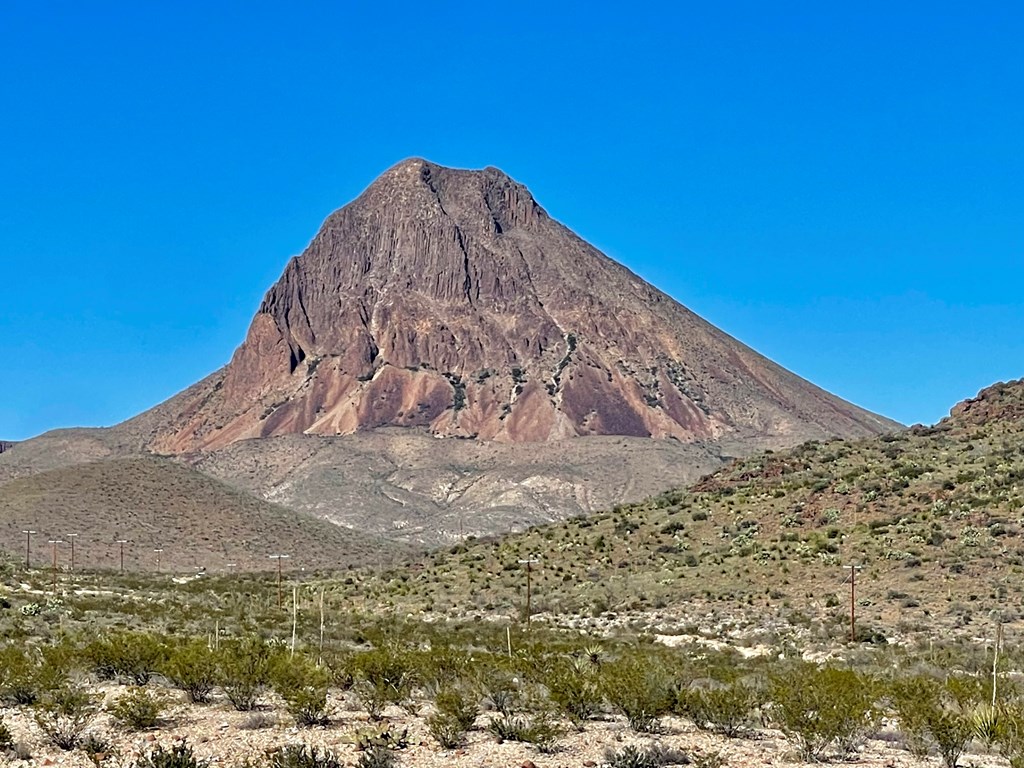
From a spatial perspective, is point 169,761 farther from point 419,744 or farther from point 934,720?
point 934,720

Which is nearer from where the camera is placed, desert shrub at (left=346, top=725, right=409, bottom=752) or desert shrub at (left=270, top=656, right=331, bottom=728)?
desert shrub at (left=346, top=725, right=409, bottom=752)

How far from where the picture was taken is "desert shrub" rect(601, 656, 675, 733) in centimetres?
1723

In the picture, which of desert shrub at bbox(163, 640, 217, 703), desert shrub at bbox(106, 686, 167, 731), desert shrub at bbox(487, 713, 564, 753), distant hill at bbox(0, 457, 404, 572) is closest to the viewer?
desert shrub at bbox(487, 713, 564, 753)

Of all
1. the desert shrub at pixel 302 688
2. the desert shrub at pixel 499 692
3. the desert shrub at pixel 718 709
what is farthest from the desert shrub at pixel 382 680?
the desert shrub at pixel 718 709

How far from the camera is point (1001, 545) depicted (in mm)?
43625

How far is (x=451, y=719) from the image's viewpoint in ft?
55.1

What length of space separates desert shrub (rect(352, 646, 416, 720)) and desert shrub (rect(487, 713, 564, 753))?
1986 mm

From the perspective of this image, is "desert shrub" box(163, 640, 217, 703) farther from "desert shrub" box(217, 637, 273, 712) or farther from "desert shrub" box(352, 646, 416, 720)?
"desert shrub" box(352, 646, 416, 720)

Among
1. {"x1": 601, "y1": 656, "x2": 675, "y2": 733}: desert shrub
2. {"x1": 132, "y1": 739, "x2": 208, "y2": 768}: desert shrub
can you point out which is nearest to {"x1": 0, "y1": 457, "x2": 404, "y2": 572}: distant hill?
{"x1": 601, "y1": 656, "x2": 675, "y2": 733}: desert shrub

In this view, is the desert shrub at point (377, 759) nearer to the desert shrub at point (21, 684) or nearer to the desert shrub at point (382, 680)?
the desert shrub at point (382, 680)

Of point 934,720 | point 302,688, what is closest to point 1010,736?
point 934,720

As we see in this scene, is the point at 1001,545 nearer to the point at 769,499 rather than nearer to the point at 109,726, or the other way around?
the point at 769,499

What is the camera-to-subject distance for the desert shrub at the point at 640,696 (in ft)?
56.5

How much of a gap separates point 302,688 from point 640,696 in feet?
16.4
